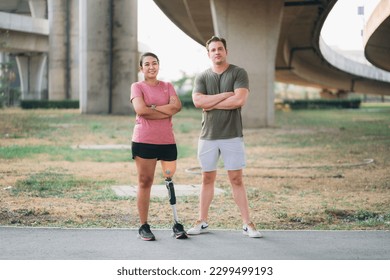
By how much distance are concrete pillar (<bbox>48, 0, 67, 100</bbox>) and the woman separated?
55942mm

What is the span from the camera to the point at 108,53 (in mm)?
44344

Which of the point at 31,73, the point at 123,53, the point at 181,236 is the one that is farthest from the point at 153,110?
the point at 31,73

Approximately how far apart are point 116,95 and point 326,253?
38.2 metres

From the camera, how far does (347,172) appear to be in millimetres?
14711

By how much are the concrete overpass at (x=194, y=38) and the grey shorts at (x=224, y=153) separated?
69.7 ft

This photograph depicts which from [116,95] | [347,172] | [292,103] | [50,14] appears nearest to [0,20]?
[50,14]

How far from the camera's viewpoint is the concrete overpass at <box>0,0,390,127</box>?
29.3 meters

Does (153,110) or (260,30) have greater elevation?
(260,30)

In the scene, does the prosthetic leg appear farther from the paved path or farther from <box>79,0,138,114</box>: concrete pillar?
<box>79,0,138,114</box>: concrete pillar

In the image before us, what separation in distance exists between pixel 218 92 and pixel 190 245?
1.70m

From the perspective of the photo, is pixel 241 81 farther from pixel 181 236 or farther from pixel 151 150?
pixel 181 236

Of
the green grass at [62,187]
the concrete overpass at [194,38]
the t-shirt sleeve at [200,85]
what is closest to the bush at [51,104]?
the concrete overpass at [194,38]

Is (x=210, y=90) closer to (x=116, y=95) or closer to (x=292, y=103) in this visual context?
(x=116, y=95)

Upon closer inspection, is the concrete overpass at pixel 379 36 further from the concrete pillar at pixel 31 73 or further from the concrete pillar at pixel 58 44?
the concrete pillar at pixel 31 73
